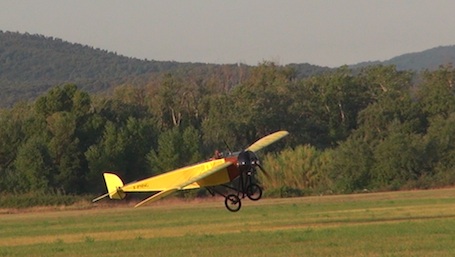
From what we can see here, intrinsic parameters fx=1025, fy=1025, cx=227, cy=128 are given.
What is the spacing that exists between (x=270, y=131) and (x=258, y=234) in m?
64.6

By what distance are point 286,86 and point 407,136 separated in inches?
1025

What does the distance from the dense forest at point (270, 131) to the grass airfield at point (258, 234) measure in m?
28.9

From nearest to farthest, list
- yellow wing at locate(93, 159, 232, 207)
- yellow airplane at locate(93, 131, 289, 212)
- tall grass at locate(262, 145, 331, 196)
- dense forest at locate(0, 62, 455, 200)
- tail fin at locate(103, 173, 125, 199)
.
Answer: yellow wing at locate(93, 159, 232, 207) < yellow airplane at locate(93, 131, 289, 212) < tail fin at locate(103, 173, 125, 199) < tall grass at locate(262, 145, 331, 196) < dense forest at locate(0, 62, 455, 200)

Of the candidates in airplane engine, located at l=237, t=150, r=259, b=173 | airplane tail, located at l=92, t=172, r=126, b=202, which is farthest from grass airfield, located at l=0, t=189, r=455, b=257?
airplane engine, located at l=237, t=150, r=259, b=173

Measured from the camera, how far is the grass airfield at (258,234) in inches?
1055

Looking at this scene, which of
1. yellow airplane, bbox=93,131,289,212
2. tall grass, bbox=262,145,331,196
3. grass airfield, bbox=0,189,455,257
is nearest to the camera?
grass airfield, bbox=0,189,455,257

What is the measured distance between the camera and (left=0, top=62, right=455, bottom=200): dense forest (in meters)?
80.2

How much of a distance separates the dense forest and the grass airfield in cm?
2894

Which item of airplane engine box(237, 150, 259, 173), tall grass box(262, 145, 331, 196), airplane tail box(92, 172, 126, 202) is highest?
airplane engine box(237, 150, 259, 173)

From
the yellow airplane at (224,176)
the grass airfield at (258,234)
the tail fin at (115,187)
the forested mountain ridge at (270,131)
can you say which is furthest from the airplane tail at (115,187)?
the forested mountain ridge at (270,131)

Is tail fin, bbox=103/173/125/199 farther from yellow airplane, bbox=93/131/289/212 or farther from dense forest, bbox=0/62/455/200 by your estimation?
dense forest, bbox=0/62/455/200

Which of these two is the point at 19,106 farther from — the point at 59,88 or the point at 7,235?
the point at 7,235

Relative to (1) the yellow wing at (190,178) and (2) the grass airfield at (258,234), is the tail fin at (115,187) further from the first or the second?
(2) the grass airfield at (258,234)

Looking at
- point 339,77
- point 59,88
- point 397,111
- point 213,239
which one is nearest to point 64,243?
point 213,239
